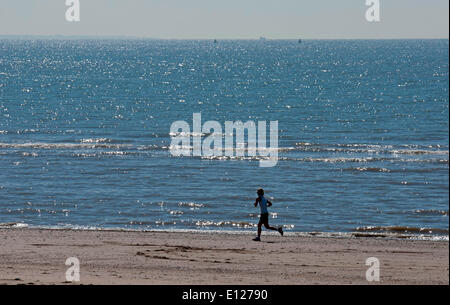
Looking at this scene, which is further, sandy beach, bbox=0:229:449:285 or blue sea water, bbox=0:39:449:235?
blue sea water, bbox=0:39:449:235

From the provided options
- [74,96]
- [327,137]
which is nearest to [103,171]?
[327,137]

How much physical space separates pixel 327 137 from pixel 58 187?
875 inches

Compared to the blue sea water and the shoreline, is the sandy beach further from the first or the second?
the blue sea water

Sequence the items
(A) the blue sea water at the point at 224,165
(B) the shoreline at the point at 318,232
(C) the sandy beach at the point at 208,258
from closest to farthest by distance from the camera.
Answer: (C) the sandy beach at the point at 208,258 → (B) the shoreline at the point at 318,232 → (A) the blue sea water at the point at 224,165

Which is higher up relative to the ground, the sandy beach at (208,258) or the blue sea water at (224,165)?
the sandy beach at (208,258)

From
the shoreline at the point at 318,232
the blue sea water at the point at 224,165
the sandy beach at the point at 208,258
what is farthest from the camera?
the blue sea water at the point at 224,165

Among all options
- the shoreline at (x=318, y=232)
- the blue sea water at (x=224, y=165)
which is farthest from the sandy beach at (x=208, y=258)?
the blue sea water at (x=224, y=165)

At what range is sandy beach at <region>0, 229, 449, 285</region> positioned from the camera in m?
17.8

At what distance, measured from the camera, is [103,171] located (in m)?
37.2

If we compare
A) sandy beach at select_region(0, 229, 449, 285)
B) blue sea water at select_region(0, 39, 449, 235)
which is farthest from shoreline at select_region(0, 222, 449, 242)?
sandy beach at select_region(0, 229, 449, 285)

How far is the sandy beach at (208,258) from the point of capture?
17.8 meters

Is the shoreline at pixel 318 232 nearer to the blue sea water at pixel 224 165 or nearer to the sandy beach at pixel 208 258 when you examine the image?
the blue sea water at pixel 224 165

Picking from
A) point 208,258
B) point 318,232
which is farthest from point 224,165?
point 208,258

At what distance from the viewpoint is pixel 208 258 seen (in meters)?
20.1
